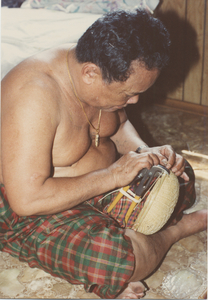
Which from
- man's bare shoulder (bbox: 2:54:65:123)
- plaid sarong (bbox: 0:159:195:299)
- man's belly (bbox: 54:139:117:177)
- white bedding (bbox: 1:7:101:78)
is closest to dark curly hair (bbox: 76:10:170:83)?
man's bare shoulder (bbox: 2:54:65:123)

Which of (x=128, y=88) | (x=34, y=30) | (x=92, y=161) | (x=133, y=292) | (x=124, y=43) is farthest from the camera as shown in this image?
(x=34, y=30)

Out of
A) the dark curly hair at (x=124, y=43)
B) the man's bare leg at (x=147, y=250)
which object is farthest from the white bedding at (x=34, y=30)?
the man's bare leg at (x=147, y=250)

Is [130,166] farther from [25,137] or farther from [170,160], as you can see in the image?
[25,137]

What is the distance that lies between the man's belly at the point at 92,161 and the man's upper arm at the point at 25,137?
22cm

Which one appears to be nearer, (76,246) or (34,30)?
(76,246)

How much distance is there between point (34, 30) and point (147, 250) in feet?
5.35

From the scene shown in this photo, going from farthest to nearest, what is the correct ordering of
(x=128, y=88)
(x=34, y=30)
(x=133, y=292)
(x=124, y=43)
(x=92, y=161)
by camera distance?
1. (x=34, y=30)
2. (x=92, y=161)
3. (x=133, y=292)
4. (x=128, y=88)
5. (x=124, y=43)

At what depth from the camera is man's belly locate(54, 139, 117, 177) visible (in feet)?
3.83

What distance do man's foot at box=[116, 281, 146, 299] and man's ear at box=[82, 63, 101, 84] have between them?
71cm

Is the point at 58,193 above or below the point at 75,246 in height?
above

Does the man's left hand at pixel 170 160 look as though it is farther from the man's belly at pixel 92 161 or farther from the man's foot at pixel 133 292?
the man's foot at pixel 133 292

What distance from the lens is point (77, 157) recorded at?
45.1 inches

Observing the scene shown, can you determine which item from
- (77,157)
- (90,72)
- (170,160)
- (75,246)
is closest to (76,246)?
(75,246)

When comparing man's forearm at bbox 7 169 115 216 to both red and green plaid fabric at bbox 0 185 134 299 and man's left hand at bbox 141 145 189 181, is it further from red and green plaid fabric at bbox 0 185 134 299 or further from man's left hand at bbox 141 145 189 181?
man's left hand at bbox 141 145 189 181
